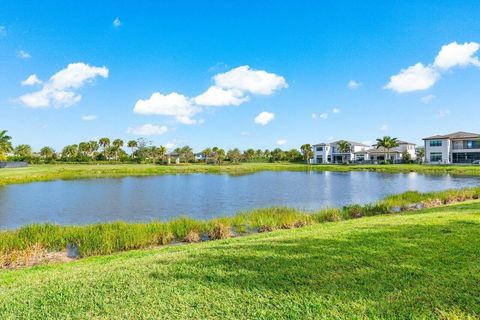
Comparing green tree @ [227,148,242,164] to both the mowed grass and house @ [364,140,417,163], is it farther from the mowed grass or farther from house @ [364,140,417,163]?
the mowed grass

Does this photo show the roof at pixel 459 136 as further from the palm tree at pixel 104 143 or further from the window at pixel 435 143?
the palm tree at pixel 104 143

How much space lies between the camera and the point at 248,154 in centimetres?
12150

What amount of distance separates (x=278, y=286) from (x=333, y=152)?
336 ft

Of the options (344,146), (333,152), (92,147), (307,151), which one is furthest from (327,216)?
(92,147)

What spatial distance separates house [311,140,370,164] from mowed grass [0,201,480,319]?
96.4m

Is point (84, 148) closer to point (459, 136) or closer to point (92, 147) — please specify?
point (92, 147)

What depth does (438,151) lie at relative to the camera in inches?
2844

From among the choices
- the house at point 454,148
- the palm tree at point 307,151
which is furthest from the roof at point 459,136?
the palm tree at point 307,151

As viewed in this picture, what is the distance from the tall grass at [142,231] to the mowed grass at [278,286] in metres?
5.88

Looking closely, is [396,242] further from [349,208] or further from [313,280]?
[349,208]

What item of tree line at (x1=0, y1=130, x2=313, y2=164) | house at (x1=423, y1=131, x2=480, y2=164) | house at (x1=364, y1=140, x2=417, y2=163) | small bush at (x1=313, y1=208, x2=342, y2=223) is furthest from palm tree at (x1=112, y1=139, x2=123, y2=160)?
small bush at (x1=313, y1=208, x2=342, y2=223)

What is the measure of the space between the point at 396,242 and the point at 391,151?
90.6 meters

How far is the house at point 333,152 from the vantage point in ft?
327

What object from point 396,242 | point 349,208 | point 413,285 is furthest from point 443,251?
point 349,208
